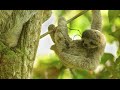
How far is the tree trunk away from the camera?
14.9 ft

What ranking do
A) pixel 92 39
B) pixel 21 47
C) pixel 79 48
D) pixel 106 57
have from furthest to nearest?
pixel 106 57 < pixel 79 48 < pixel 92 39 < pixel 21 47

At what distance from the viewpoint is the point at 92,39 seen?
5621mm

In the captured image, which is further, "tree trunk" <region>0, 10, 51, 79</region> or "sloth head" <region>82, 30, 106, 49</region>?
"sloth head" <region>82, 30, 106, 49</region>

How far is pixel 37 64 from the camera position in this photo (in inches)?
290

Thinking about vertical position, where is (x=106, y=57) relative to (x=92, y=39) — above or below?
below

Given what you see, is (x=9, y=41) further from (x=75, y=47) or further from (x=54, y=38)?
(x=75, y=47)

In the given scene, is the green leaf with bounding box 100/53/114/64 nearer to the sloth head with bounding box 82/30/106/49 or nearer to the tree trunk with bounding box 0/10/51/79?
the sloth head with bounding box 82/30/106/49

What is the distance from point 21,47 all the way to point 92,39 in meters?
1.30

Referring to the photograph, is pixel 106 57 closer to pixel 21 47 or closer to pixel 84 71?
pixel 84 71

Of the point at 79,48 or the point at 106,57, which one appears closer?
the point at 79,48

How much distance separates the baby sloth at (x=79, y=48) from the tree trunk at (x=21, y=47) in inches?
23.6

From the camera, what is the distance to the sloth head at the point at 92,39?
18.2ft

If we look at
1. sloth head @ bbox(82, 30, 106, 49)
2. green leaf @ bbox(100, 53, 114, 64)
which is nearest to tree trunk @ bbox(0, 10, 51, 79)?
sloth head @ bbox(82, 30, 106, 49)

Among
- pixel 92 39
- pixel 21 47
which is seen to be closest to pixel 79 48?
pixel 92 39
